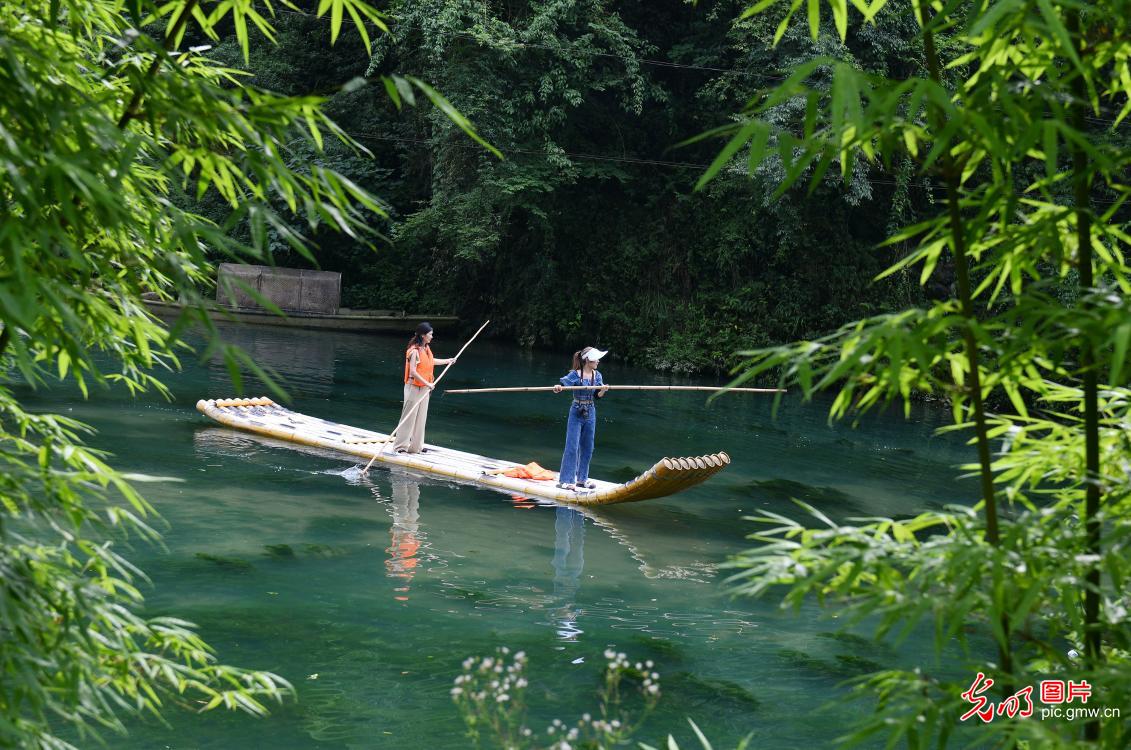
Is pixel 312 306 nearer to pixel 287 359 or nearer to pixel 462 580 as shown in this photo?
pixel 287 359

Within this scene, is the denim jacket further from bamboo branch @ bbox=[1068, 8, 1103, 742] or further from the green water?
bamboo branch @ bbox=[1068, 8, 1103, 742]

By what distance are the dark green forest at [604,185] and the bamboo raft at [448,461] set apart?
7.84 m

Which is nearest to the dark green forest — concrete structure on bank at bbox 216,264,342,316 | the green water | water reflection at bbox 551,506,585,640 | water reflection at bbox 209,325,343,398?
concrete structure on bank at bbox 216,264,342,316

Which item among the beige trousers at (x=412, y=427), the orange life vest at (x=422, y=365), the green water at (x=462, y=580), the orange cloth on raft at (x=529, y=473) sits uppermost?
the orange life vest at (x=422, y=365)

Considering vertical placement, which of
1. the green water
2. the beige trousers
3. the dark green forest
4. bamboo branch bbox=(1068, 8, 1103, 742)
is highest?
the dark green forest

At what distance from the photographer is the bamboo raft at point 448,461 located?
10.1 metres

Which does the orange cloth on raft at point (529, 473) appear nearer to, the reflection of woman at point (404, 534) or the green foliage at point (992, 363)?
the reflection of woman at point (404, 534)

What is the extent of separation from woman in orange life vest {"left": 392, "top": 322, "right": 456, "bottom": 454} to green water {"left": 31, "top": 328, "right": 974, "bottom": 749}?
78cm

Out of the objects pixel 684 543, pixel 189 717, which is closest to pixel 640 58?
pixel 684 543

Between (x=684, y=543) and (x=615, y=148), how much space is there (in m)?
17.1

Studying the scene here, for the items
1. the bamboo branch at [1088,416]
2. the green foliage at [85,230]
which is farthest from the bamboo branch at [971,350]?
the green foliage at [85,230]

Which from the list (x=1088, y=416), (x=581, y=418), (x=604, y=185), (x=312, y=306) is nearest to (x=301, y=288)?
(x=312, y=306)

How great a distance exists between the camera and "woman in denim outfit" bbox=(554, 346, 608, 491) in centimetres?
1019

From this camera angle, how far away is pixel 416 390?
1174 cm
